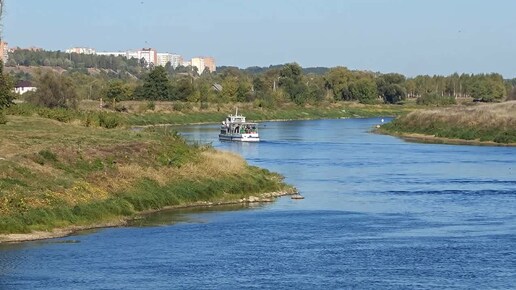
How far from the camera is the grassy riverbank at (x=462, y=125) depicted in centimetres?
10012

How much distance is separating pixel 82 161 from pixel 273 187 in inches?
382

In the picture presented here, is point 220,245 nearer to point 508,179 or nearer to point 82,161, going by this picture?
point 82,161

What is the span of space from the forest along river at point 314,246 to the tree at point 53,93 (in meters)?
40.7

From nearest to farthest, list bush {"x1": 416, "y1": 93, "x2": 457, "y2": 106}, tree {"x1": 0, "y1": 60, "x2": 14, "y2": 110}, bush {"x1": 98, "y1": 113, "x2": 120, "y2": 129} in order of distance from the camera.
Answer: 1. tree {"x1": 0, "y1": 60, "x2": 14, "y2": 110}
2. bush {"x1": 98, "y1": 113, "x2": 120, "y2": 129}
3. bush {"x1": 416, "y1": 93, "x2": 457, "y2": 106}

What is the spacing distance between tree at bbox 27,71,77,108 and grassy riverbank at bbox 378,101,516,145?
35.1 metres

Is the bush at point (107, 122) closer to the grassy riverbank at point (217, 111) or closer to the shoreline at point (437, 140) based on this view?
the grassy riverbank at point (217, 111)

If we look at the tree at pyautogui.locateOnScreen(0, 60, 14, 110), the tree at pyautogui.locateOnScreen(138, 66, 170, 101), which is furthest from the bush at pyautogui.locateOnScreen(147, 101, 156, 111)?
the tree at pyautogui.locateOnScreen(0, 60, 14, 110)

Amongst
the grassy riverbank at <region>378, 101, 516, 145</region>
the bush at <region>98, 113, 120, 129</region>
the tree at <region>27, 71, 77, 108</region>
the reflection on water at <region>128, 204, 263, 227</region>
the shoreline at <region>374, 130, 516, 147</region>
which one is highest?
the tree at <region>27, 71, 77, 108</region>

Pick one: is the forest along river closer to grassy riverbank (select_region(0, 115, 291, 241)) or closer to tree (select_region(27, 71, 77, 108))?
grassy riverbank (select_region(0, 115, 291, 241))

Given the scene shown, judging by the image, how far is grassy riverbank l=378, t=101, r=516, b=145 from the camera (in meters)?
100

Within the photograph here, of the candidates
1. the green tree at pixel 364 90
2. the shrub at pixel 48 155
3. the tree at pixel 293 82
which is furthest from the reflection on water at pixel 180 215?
the green tree at pixel 364 90

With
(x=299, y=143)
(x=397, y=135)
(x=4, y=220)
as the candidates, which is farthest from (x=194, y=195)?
(x=397, y=135)

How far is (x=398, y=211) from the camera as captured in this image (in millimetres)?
44594

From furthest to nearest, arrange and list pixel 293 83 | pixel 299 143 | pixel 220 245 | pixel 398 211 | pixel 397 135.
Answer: pixel 293 83 < pixel 397 135 < pixel 299 143 < pixel 398 211 < pixel 220 245
